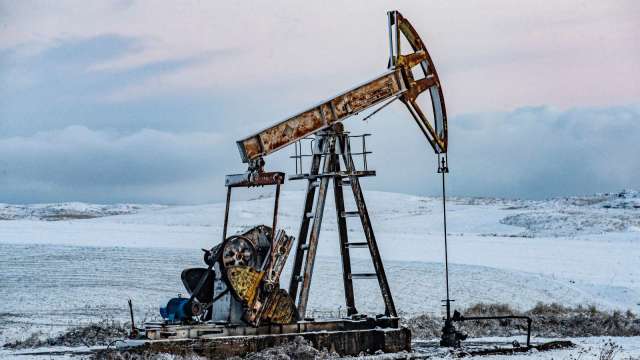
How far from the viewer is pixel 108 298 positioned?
1959 cm

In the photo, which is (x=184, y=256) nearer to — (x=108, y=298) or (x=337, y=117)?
(x=108, y=298)

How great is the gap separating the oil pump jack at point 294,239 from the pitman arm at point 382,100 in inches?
0.5

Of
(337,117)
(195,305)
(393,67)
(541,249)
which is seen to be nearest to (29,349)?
(195,305)

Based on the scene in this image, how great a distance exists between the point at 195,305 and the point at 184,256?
1379 centimetres

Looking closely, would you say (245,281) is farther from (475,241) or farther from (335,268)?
(475,241)

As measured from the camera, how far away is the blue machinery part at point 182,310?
11.3 metres

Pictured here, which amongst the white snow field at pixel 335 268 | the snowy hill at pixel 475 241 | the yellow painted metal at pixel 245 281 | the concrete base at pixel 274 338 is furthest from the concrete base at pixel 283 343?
the snowy hill at pixel 475 241

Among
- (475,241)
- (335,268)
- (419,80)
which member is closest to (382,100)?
(419,80)

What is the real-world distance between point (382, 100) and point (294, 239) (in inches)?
91.8

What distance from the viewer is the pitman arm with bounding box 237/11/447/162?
39.1 feet

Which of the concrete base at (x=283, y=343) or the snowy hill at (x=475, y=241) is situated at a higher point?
the snowy hill at (x=475, y=241)

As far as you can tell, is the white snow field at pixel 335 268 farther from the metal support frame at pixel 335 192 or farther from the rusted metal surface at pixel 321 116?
the rusted metal surface at pixel 321 116

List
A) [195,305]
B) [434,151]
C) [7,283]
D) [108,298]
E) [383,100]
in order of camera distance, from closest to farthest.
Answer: [195,305] < [383,100] < [434,151] < [108,298] < [7,283]

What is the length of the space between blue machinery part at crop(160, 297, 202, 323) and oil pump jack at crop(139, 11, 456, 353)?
0.01m
